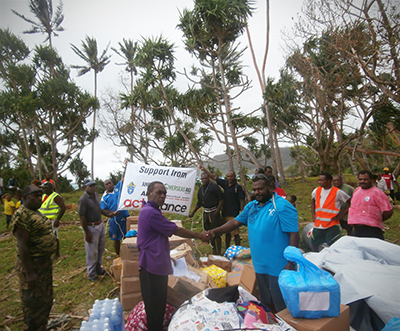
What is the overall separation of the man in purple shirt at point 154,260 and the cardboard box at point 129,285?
122cm

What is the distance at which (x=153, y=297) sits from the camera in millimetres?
2633

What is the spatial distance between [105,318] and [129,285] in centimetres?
154

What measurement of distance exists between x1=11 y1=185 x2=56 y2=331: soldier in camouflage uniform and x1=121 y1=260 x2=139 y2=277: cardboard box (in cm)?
100

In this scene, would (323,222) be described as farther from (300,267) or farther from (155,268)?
(155,268)

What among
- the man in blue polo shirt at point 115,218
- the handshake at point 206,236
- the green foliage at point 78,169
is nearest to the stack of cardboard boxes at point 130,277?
the handshake at point 206,236

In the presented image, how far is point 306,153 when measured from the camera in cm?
3469

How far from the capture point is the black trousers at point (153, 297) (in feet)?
8.59

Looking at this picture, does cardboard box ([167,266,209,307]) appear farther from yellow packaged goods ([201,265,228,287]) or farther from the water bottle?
the water bottle

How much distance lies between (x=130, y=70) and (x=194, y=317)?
26483 mm

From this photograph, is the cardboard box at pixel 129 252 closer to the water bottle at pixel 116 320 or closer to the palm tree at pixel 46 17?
the water bottle at pixel 116 320

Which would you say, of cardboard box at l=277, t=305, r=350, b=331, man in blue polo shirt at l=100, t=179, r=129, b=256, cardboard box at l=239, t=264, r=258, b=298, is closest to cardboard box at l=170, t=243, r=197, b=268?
cardboard box at l=239, t=264, r=258, b=298

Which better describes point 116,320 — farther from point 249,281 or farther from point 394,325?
point 394,325

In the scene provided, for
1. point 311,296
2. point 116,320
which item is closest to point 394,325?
point 311,296

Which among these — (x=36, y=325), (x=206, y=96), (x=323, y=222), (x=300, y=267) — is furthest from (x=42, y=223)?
(x=206, y=96)
